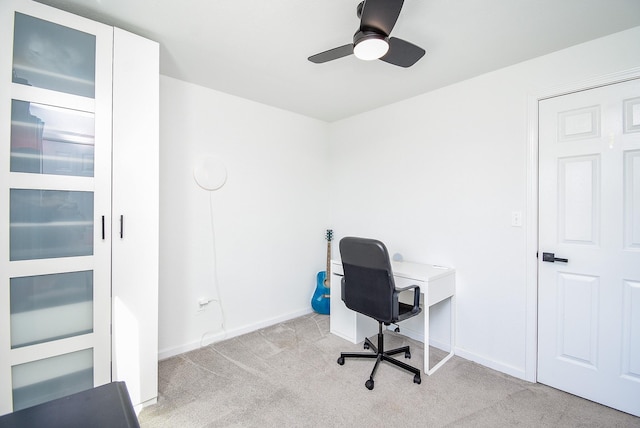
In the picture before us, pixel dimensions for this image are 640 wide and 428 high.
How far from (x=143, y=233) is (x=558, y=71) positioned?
117 inches

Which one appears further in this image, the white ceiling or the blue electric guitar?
the blue electric guitar

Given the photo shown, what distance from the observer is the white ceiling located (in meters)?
1.63

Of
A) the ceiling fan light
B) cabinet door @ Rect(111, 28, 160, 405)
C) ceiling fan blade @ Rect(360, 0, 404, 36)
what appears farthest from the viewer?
cabinet door @ Rect(111, 28, 160, 405)

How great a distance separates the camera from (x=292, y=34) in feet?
6.19

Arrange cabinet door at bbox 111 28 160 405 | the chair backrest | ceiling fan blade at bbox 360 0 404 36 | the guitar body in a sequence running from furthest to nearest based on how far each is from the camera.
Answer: the guitar body → the chair backrest → cabinet door at bbox 111 28 160 405 → ceiling fan blade at bbox 360 0 404 36

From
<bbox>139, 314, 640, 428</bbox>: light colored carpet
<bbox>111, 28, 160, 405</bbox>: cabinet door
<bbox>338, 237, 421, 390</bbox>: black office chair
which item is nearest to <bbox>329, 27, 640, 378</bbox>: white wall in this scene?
<bbox>139, 314, 640, 428</bbox>: light colored carpet

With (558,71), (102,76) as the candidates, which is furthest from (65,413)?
(558,71)

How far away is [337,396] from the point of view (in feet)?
6.58

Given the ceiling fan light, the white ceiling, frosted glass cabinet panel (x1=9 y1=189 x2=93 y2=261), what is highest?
the white ceiling

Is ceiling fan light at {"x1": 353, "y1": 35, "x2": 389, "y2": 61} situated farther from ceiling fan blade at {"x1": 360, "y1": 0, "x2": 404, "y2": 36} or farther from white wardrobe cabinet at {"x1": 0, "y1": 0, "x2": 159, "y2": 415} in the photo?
white wardrobe cabinet at {"x1": 0, "y1": 0, "x2": 159, "y2": 415}

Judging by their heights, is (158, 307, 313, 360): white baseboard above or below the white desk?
below

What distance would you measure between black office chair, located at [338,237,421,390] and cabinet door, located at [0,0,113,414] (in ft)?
5.19

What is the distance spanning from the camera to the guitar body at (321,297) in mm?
3457

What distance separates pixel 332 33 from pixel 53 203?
6.17ft
